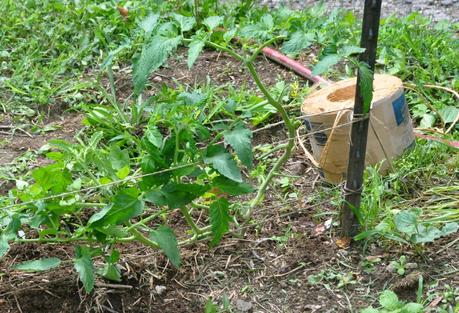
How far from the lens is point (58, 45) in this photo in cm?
457

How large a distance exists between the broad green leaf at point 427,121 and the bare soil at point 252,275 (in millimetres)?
746

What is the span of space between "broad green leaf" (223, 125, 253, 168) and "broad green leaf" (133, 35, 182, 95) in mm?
358

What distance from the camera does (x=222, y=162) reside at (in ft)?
7.86

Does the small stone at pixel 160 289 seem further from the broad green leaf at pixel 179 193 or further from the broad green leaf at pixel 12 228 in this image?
the broad green leaf at pixel 12 228

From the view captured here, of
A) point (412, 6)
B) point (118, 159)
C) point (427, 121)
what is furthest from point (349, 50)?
point (412, 6)

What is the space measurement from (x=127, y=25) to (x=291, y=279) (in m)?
2.42

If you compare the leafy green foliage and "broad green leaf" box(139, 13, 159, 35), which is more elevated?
"broad green leaf" box(139, 13, 159, 35)

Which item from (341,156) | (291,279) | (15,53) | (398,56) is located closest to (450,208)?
(341,156)

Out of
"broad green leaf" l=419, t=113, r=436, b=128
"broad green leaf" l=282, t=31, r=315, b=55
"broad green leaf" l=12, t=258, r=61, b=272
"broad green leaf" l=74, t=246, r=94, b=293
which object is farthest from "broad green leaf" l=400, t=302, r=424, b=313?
"broad green leaf" l=419, t=113, r=436, b=128

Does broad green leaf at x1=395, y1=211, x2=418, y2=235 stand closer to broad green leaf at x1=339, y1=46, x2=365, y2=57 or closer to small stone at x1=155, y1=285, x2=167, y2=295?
broad green leaf at x1=339, y1=46, x2=365, y2=57

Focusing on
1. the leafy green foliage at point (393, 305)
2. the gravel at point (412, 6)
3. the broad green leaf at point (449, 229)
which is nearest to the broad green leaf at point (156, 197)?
the leafy green foliage at point (393, 305)

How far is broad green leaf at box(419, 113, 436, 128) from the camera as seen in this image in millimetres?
3499

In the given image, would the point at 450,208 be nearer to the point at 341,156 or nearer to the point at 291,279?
the point at 341,156

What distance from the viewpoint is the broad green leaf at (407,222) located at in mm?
2660
